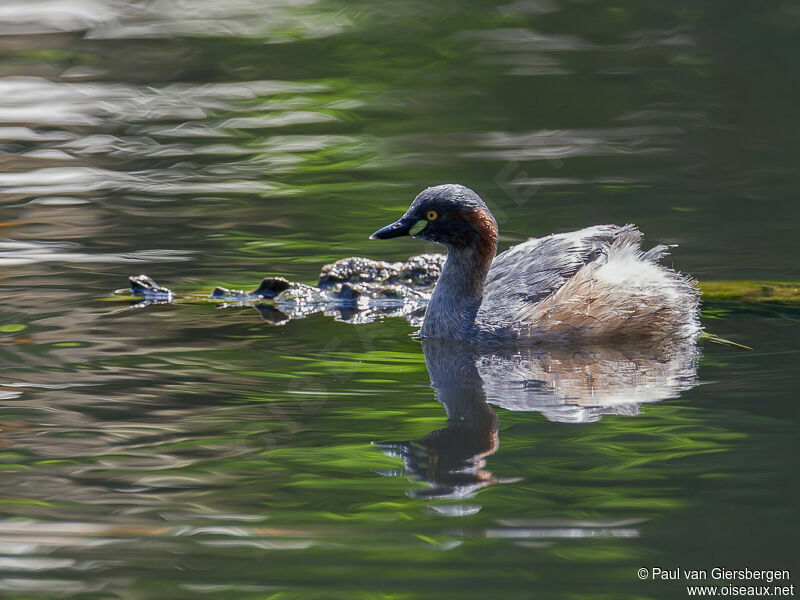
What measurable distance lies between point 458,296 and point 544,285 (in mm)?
577

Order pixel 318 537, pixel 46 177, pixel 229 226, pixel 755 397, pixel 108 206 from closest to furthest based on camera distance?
pixel 318 537 → pixel 755 397 → pixel 229 226 → pixel 108 206 → pixel 46 177

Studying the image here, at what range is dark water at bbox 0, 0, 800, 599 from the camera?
429 centimetres

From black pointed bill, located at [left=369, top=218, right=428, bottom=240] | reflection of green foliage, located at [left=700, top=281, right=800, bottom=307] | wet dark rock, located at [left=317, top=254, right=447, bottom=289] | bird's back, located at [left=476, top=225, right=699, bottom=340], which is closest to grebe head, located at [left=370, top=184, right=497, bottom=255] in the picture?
black pointed bill, located at [left=369, top=218, right=428, bottom=240]

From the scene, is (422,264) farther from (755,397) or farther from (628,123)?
(628,123)

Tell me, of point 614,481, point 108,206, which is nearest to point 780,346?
point 614,481

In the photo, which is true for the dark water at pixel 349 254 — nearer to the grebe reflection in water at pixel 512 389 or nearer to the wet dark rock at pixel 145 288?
the grebe reflection in water at pixel 512 389

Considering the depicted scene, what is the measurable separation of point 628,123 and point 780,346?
662cm

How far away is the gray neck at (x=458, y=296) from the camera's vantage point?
7.48 metres

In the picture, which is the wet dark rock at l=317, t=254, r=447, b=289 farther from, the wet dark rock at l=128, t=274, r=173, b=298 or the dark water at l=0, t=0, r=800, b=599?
the wet dark rock at l=128, t=274, r=173, b=298

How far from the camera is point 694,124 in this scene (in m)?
12.9

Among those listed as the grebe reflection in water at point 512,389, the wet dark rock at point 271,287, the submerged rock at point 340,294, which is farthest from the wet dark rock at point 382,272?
the grebe reflection in water at point 512,389

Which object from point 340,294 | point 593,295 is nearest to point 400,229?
point 340,294

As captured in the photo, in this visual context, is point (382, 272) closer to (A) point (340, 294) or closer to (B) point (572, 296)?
(A) point (340, 294)

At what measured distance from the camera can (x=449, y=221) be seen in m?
7.70
